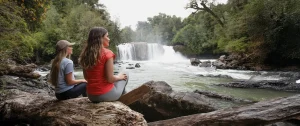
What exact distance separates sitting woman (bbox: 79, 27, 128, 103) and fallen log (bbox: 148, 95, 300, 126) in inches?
52.2

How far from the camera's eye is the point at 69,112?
3354mm

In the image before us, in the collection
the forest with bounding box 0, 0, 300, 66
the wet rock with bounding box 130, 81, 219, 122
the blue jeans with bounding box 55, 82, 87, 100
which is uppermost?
the forest with bounding box 0, 0, 300, 66

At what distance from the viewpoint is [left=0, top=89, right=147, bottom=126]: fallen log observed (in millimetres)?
2898

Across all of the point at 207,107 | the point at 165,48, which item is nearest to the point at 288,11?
the point at 207,107

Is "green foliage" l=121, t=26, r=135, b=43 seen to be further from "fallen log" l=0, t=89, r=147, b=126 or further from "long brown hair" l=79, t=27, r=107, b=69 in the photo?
"long brown hair" l=79, t=27, r=107, b=69

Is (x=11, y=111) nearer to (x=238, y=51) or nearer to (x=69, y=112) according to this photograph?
(x=69, y=112)

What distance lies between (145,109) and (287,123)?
3037 millimetres

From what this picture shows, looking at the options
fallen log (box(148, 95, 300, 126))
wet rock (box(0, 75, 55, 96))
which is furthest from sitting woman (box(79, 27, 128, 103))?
wet rock (box(0, 75, 55, 96))

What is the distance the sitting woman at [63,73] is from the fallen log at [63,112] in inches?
7.5

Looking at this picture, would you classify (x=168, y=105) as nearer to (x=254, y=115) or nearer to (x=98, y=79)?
(x=254, y=115)

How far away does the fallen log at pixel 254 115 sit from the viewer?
3.23 m

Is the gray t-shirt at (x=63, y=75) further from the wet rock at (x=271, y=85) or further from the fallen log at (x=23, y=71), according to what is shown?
the wet rock at (x=271, y=85)

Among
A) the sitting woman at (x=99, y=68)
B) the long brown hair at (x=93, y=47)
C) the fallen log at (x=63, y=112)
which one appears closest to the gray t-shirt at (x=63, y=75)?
the fallen log at (x=63, y=112)

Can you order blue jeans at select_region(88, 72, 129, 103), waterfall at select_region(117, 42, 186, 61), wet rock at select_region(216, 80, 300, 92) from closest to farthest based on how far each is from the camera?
blue jeans at select_region(88, 72, 129, 103) < wet rock at select_region(216, 80, 300, 92) < waterfall at select_region(117, 42, 186, 61)
